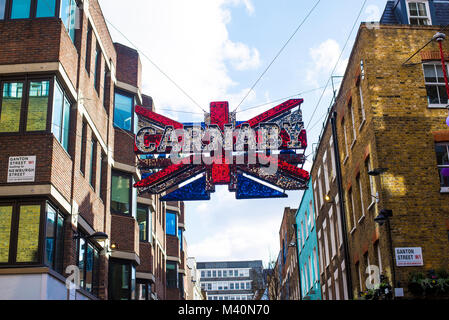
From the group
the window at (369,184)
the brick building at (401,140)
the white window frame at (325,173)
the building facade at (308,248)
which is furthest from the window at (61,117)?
the building facade at (308,248)

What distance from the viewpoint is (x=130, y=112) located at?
95.9 ft

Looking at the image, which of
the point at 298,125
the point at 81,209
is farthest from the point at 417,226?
the point at 81,209

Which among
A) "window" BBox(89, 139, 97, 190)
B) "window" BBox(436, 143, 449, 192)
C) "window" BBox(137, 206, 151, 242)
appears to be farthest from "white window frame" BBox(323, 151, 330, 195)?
"window" BBox(89, 139, 97, 190)

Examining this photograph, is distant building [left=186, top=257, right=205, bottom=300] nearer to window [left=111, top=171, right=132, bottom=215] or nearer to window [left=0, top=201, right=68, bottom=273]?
window [left=111, top=171, right=132, bottom=215]

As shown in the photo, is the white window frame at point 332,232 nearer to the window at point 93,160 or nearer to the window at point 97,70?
the window at point 93,160

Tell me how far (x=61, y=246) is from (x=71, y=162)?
2.78 m

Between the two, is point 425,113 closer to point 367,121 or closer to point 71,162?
point 367,121

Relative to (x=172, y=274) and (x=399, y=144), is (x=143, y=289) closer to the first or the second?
(x=172, y=274)

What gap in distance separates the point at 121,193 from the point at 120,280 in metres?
3.81

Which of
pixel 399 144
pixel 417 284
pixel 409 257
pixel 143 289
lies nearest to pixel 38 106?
pixel 399 144

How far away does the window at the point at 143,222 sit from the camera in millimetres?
32344

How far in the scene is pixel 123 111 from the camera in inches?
1136

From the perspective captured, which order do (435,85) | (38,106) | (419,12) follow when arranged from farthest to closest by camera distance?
1. (419,12)
2. (435,85)
3. (38,106)

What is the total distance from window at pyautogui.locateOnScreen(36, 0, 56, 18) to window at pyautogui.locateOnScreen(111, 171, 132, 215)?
30.3 ft
